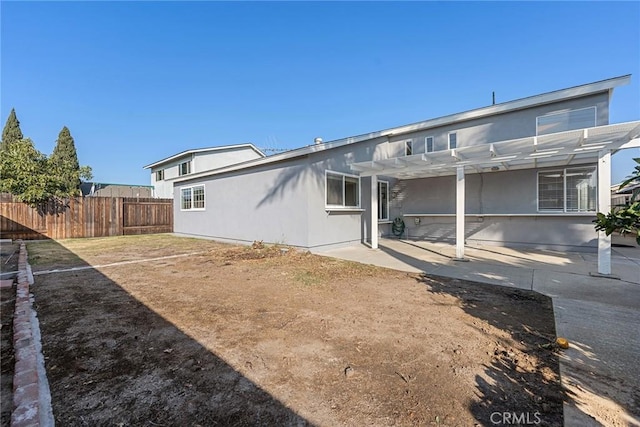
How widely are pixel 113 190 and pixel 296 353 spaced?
1320 inches

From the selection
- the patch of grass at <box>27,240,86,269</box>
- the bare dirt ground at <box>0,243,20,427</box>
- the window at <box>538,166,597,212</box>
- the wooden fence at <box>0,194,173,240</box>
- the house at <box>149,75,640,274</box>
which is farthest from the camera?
the wooden fence at <box>0,194,173,240</box>

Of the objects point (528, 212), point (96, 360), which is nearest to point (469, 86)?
point (528, 212)

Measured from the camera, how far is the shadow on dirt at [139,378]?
5.93ft

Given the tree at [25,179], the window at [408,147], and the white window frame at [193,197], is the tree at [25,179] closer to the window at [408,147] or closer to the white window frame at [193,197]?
the white window frame at [193,197]

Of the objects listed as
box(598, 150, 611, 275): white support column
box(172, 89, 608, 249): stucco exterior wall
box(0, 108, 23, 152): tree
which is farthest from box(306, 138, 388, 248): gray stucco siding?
box(0, 108, 23, 152): tree

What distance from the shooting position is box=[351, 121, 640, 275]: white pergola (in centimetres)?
536

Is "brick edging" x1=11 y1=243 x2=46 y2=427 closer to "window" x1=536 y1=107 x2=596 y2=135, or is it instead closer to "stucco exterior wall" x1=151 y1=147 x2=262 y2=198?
"window" x1=536 y1=107 x2=596 y2=135

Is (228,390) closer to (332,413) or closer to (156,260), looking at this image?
(332,413)

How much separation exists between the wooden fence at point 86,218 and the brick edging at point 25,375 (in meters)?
11.8

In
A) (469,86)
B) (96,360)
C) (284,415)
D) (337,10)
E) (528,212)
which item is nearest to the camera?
(284,415)

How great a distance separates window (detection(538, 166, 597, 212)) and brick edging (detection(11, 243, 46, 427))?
→ 38.2 ft

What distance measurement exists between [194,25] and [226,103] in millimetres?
7558

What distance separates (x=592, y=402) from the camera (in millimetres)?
1920

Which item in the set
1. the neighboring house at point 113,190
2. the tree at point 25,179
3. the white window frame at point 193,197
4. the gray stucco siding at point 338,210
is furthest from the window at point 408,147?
the neighboring house at point 113,190
